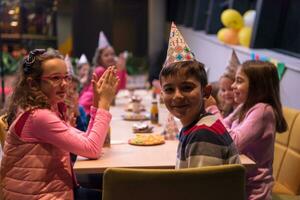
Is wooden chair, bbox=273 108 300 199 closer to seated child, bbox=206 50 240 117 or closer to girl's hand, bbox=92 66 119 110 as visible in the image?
seated child, bbox=206 50 240 117

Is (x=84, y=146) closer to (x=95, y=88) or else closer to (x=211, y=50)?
(x=95, y=88)

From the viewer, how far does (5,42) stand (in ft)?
20.1

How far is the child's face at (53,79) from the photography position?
6.09ft

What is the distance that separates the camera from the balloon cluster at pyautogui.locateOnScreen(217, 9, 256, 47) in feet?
13.4

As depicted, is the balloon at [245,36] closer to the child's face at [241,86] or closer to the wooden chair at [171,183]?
the child's face at [241,86]

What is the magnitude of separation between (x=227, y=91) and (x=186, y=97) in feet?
4.27

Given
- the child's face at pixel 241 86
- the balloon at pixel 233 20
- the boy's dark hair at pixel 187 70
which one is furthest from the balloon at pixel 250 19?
the boy's dark hair at pixel 187 70

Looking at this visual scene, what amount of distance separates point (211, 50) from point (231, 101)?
108 inches

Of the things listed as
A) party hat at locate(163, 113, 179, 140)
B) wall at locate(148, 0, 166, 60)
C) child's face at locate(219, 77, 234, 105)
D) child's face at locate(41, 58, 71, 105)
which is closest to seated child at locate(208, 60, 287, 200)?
party hat at locate(163, 113, 179, 140)

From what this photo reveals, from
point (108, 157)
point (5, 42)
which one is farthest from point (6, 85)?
point (108, 157)

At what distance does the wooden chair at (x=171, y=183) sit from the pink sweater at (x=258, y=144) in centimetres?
74

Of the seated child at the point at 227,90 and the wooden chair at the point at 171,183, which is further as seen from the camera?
the seated child at the point at 227,90

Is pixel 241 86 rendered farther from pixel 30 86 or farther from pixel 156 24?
pixel 156 24

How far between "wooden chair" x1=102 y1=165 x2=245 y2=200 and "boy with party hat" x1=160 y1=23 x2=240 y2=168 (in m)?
0.09
